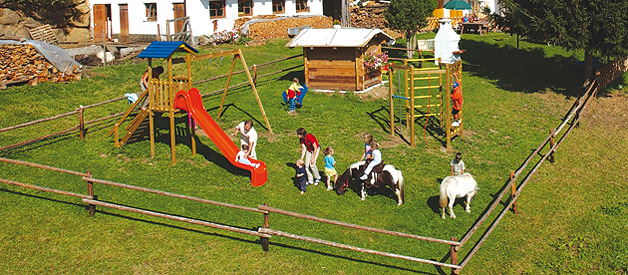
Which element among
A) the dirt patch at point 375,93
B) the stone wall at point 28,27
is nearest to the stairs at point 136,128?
the dirt patch at point 375,93

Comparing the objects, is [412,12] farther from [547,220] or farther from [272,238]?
[272,238]

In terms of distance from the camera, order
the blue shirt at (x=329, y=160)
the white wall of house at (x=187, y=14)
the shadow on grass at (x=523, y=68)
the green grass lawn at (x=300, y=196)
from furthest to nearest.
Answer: the white wall of house at (x=187, y=14)
the shadow on grass at (x=523, y=68)
the blue shirt at (x=329, y=160)
the green grass lawn at (x=300, y=196)

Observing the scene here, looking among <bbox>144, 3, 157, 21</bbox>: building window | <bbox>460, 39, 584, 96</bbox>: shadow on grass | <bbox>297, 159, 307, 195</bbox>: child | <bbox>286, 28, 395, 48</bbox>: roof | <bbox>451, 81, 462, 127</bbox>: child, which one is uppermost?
<bbox>144, 3, 157, 21</bbox>: building window

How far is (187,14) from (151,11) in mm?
3326

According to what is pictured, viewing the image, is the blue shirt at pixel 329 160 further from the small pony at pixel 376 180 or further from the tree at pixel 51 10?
the tree at pixel 51 10

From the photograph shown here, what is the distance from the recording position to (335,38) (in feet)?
80.4

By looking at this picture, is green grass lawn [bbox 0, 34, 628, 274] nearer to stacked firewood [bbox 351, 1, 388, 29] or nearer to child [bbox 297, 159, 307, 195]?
child [bbox 297, 159, 307, 195]

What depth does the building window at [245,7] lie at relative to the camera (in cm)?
3850

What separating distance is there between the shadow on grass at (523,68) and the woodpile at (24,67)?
19.8m

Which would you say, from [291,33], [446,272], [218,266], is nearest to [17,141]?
[218,266]

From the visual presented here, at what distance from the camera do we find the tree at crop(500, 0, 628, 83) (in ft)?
81.1

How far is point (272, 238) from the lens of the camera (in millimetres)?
13945

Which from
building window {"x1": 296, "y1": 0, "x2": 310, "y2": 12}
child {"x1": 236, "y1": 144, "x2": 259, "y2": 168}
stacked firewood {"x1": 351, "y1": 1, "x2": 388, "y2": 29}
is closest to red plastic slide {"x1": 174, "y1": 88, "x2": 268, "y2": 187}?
child {"x1": 236, "y1": 144, "x2": 259, "y2": 168}

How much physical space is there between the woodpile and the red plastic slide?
961cm
